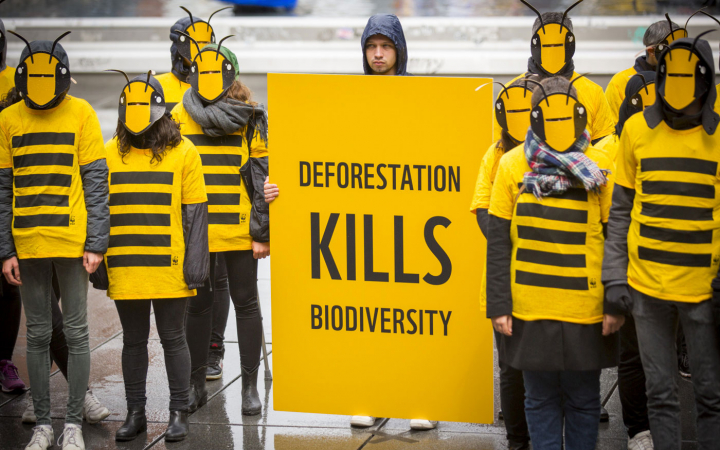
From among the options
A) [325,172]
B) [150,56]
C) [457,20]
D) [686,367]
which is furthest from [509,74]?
[325,172]

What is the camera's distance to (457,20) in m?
11.4

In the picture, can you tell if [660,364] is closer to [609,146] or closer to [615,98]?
[609,146]

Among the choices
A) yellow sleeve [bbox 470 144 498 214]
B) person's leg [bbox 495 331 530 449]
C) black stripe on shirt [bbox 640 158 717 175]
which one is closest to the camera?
black stripe on shirt [bbox 640 158 717 175]

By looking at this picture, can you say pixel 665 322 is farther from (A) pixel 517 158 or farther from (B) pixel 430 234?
(B) pixel 430 234

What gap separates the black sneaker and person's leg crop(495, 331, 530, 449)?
190 cm

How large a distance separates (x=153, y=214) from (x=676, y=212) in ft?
7.79

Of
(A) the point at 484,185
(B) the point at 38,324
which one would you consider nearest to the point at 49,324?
(B) the point at 38,324

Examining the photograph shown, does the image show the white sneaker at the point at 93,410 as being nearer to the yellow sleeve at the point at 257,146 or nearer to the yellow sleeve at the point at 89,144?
the yellow sleeve at the point at 89,144

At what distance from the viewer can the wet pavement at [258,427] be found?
3.98 meters

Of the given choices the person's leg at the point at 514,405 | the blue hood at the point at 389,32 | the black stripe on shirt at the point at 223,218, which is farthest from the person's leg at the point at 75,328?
the person's leg at the point at 514,405

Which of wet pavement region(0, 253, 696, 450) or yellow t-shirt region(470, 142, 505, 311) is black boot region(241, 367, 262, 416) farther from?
yellow t-shirt region(470, 142, 505, 311)

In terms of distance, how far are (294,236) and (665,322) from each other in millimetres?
1747

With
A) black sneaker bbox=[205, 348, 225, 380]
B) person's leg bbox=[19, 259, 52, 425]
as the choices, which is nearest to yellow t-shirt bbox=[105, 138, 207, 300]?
person's leg bbox=[19, 259, 52, 425]

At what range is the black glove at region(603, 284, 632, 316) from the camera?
3.01 m
